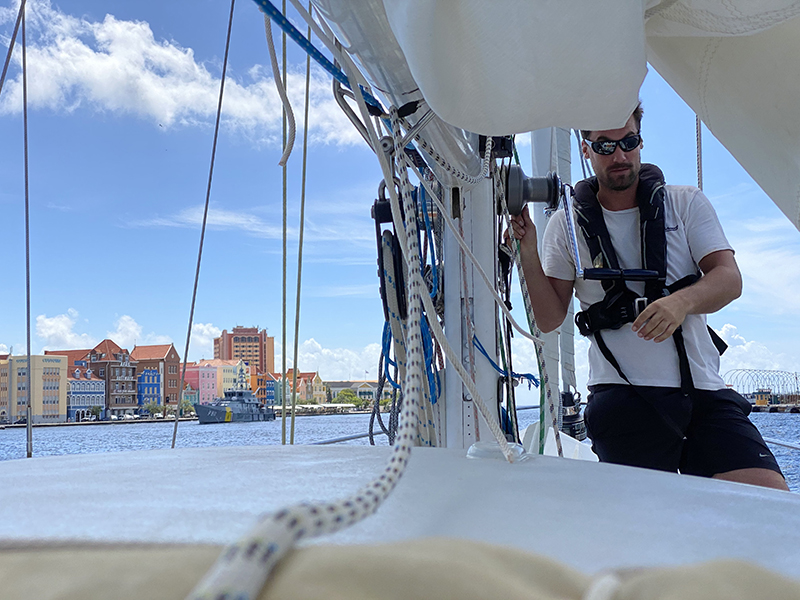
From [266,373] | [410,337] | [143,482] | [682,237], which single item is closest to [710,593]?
[410,337]

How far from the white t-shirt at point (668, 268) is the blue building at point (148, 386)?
38.8 metres

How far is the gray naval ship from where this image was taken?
29.2 meters

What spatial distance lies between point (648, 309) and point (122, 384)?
3931 centimetres

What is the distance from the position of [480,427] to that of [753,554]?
90 cm

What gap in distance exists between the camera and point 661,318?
87 centimetres

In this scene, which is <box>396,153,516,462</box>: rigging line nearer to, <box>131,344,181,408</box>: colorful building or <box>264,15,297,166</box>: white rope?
<box>264,15,297,166</box>: white rope

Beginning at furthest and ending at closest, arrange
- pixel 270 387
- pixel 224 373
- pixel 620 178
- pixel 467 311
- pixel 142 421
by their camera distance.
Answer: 1. pixel 224 373
2. pixel 270 387
3. pixel 142 421
4. pixel 467 311
5. pixel 620 178

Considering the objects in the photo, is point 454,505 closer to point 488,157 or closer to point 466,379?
point 466,379

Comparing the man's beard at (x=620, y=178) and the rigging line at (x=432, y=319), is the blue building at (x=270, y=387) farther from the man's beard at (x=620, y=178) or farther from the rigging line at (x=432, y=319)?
the rigging line at (x=432, y=319)

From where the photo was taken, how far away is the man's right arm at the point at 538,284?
1085 millimetres

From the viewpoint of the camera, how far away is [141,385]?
123ft

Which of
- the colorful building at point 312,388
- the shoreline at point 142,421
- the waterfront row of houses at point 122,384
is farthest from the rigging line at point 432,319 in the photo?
the colorful building at point 312,388

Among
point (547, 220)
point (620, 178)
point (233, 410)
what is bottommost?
point (233, 410)

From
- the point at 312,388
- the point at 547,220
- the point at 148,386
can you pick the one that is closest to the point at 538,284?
the point at 547,220
